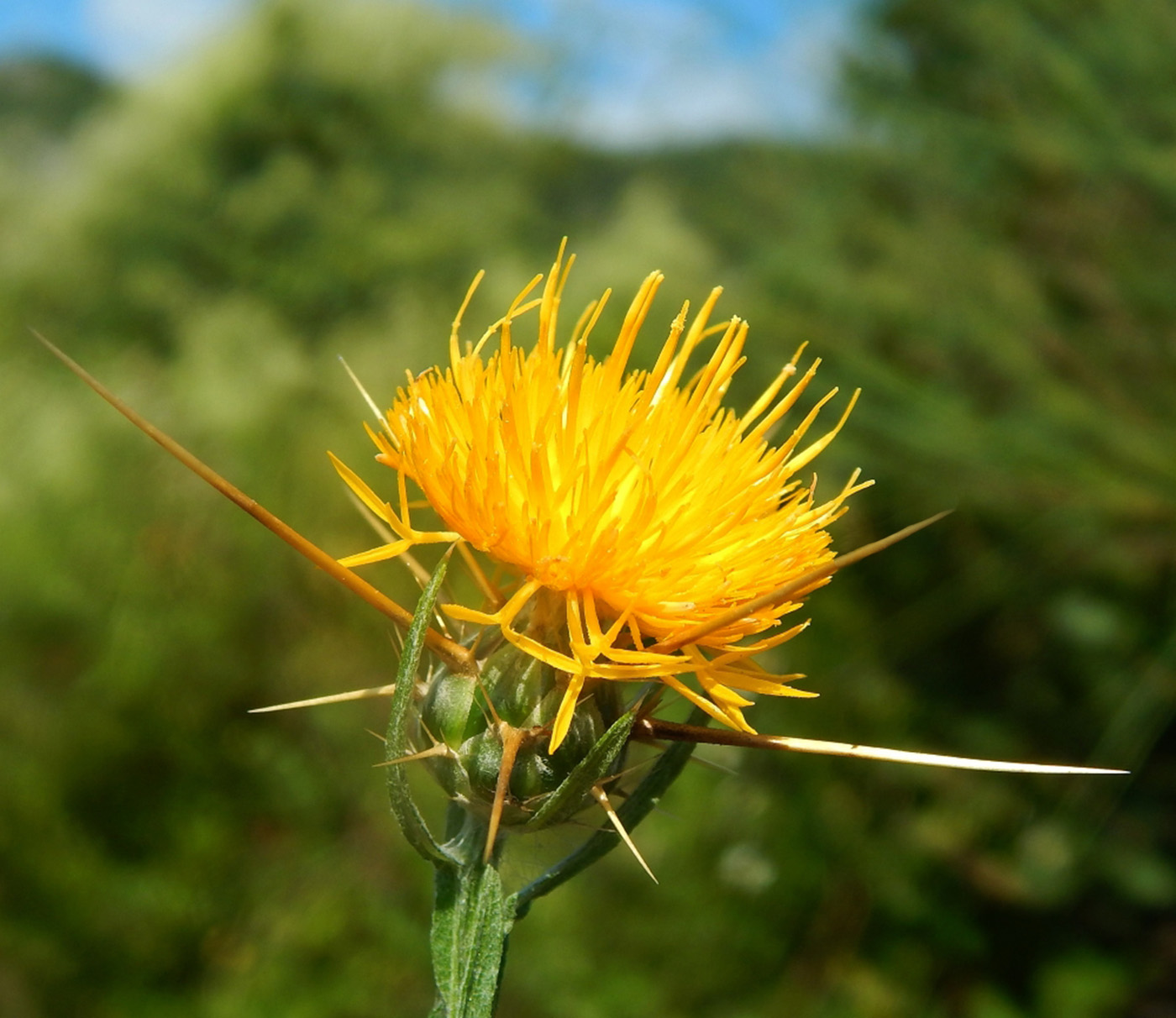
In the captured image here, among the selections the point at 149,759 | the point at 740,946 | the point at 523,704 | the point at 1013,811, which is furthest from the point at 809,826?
the point at 523,704

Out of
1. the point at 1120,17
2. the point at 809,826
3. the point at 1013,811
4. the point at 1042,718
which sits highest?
the point at 1120,17

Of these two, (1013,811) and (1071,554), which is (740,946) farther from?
(1071,554)

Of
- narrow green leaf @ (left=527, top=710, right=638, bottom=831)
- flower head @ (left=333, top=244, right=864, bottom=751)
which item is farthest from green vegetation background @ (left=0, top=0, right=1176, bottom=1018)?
narrow green leaf @ (left=527, top=710, right=638, bottom=831)

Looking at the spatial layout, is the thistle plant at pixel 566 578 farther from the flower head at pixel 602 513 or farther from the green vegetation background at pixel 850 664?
the green vegetation background at pixel 850 664

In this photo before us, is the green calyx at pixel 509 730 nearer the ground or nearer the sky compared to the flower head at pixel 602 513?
nearer the ground

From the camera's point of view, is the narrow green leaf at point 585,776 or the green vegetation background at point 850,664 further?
the green vegetation background at point 850,664

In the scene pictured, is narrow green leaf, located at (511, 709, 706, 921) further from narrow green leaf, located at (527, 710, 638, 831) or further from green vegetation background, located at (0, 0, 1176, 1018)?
green vegetation background, located at (0, 0, 1176, 1018)

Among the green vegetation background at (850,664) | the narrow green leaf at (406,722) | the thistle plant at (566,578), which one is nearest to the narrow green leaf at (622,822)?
the thistle plant at (566,578)
